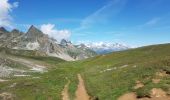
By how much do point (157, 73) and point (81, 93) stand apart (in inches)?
487

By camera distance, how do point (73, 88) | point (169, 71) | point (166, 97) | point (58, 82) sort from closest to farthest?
point (166, 97), point (169, 71), point (73, 88), point (58, 82)

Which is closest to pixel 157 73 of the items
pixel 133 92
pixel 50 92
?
pixel 133 92

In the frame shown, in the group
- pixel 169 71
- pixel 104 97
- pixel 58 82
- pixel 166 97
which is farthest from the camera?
pixel 58 82

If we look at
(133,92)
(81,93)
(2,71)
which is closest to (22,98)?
(81,93)

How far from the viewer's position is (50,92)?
4969 cm

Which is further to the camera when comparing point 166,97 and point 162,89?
point 162,89

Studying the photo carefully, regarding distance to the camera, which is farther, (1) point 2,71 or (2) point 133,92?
(1) point 2,71

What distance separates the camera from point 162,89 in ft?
120

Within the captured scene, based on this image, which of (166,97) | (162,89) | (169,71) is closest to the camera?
(166,97)

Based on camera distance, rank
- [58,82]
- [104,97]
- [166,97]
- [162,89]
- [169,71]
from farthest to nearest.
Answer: [58,82], [169,71], [104,97], [162,89], [166,97]

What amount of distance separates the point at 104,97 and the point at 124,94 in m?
2.73

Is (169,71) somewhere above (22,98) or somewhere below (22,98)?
above

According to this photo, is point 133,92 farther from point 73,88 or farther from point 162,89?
point 73,88

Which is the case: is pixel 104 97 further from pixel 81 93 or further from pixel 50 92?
pixel 50 92
